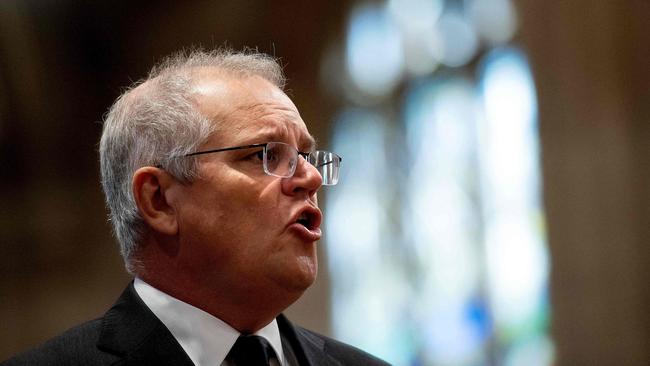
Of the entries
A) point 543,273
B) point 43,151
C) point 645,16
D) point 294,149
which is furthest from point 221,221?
point 645,16

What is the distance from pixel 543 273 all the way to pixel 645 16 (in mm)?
1518

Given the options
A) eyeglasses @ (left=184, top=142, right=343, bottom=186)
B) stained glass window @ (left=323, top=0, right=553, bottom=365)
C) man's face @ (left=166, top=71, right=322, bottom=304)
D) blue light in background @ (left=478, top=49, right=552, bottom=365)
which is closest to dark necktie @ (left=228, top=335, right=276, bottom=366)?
man's face @ (left=166, top=71, right=322, bottom=304)

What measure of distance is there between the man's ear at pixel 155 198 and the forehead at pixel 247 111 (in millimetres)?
165

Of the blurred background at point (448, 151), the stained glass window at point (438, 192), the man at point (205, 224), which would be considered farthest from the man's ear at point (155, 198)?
the stained glass window at point (438, 192)

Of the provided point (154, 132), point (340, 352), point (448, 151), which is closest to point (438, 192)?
point (448, 151)

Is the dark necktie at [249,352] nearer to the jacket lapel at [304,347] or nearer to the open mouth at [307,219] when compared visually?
the jacket lapel at [304,347]

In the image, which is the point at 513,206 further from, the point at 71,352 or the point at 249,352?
the point at 71,352

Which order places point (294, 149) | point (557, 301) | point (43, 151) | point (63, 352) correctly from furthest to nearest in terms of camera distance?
1. point (557, 301)
2. point (43, 151)
3. point (294, 149)
4. point (63, 352)

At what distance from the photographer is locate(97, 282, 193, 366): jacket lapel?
2186mm

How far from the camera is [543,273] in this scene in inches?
197

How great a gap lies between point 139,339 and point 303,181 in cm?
55

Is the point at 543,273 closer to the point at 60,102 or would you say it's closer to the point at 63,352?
the point at 60,102

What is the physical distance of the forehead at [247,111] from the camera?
2.32 meters

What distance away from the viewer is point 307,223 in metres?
2.34
